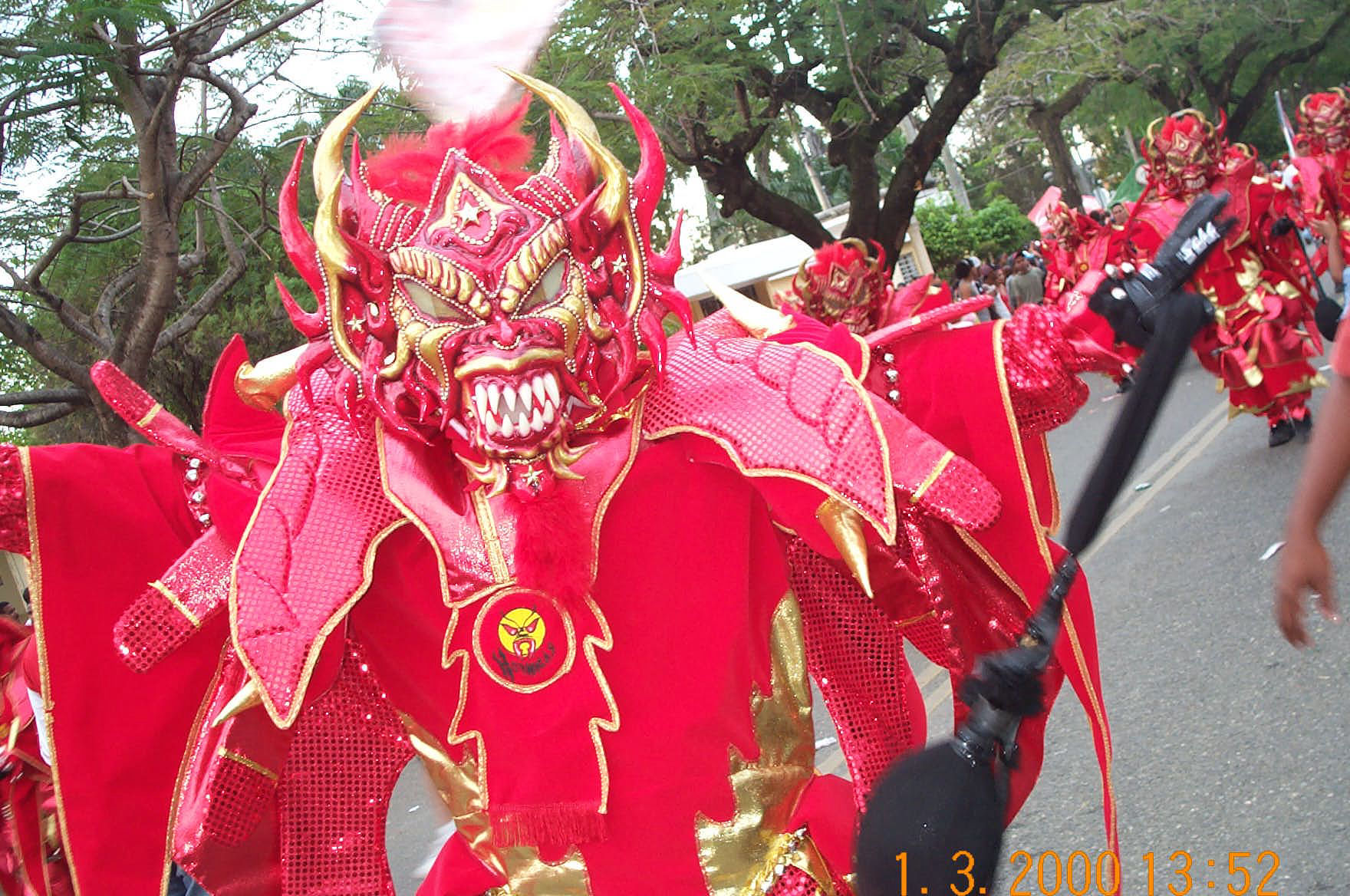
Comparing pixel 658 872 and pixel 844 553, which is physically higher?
pixel 844 553

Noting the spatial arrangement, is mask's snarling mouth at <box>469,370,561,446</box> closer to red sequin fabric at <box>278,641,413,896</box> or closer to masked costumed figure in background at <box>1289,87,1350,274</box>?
red sequin fabric at <box>278,641,413,896</box>

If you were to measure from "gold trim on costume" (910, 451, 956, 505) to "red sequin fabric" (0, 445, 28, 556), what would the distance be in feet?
5.44

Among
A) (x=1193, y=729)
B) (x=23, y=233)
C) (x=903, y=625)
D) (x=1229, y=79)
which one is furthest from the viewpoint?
(x=1229, y=79)

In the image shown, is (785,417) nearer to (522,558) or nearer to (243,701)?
(522,558)

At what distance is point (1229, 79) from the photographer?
2436cm

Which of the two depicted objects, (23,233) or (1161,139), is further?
(1161,139)

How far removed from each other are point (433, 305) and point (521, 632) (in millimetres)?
608

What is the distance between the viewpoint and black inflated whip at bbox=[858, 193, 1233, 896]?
171 cm

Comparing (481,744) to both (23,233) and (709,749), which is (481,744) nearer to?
(709,749)

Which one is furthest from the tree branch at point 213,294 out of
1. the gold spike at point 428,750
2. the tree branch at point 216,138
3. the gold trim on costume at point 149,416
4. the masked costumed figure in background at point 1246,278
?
the gold spike at point 428,750

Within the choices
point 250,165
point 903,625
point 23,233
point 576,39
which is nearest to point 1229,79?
point 576,39

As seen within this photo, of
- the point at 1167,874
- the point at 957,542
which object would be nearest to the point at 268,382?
the point at 957,542

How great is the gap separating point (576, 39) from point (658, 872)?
29.4 ft

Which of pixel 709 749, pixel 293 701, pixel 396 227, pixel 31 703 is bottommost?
pixel 31 703
